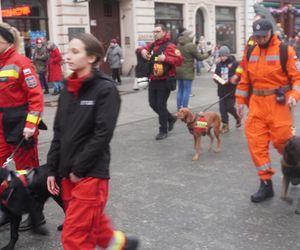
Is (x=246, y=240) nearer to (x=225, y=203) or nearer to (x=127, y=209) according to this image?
(x=225, y=203)

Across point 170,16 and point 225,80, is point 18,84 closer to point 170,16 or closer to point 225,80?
point 225,80

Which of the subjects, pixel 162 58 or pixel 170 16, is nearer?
pixel 162 58

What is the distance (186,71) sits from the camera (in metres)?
10.4

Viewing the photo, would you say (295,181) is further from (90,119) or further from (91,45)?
(91,45)

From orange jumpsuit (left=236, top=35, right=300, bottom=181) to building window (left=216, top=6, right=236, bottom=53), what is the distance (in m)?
21.4

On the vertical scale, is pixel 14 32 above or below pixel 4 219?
above

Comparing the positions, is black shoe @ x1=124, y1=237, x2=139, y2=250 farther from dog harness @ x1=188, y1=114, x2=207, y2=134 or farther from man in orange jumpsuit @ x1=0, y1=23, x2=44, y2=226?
dog harness @ x1=188, y1=114, x2=207, y2=134

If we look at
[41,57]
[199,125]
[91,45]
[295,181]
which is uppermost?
[91,45]

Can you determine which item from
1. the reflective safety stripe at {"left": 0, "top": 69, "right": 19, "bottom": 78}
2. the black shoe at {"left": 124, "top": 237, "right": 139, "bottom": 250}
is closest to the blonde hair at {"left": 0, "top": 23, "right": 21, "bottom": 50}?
the reflective safety stripe at {"left": 0, "top": 69, "right": 19, "bottom": 78}

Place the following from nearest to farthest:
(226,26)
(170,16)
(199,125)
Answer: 1. (199,125)
2. (170,16)
3. (226,26)

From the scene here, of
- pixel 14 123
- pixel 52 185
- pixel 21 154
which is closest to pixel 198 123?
pixel 21 154

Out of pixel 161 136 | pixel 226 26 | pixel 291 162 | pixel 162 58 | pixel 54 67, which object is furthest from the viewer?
pixel 226 26

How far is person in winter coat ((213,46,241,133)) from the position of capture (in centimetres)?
866

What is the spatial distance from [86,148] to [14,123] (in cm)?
158
